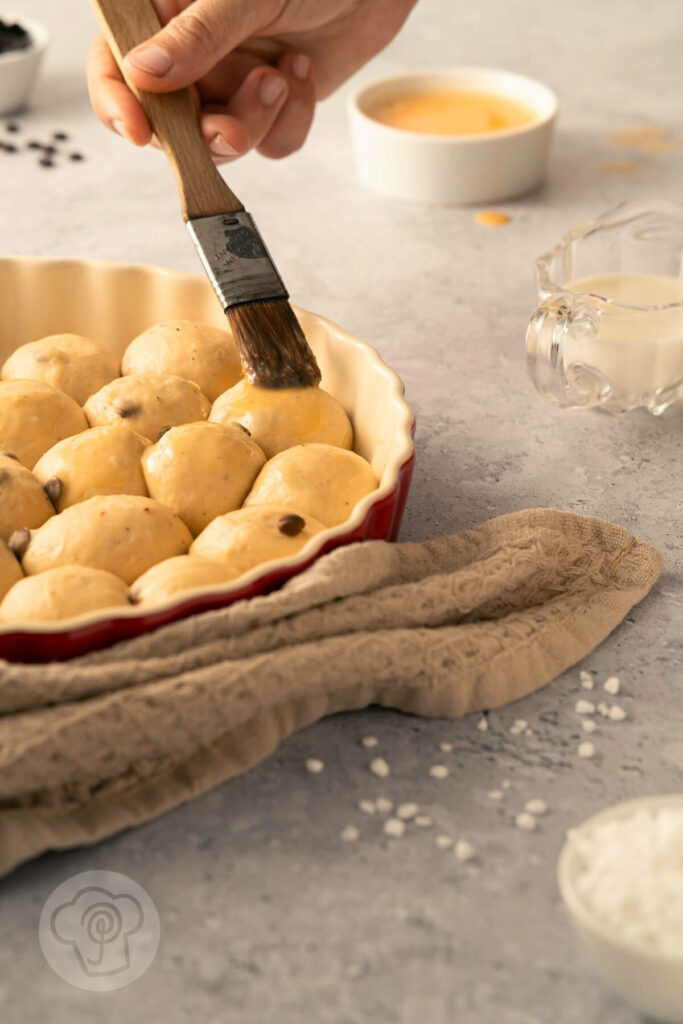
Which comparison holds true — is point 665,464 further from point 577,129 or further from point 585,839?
point 577,129

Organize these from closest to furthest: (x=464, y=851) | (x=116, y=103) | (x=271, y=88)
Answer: (x=464, y=851) → (x=116, y=103) → (x=271, y=88)

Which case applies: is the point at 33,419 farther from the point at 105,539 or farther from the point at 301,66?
the point at 301,66

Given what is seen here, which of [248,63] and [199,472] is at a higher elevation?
[248,63]

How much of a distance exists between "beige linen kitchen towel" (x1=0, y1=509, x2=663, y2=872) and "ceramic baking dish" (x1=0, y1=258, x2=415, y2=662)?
0.7 inches

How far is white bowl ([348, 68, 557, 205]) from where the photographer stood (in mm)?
1925

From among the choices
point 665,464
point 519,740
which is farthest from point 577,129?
point 519,740

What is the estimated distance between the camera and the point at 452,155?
75.8 inches

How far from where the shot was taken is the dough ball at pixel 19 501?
3.55ft

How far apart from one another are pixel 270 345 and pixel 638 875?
0.71 metres

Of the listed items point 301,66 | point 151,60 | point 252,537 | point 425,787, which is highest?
point 151,60

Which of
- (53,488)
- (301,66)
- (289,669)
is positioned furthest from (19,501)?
(301,66)

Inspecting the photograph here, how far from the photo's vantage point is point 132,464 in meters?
1.14

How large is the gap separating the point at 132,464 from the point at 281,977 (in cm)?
56
